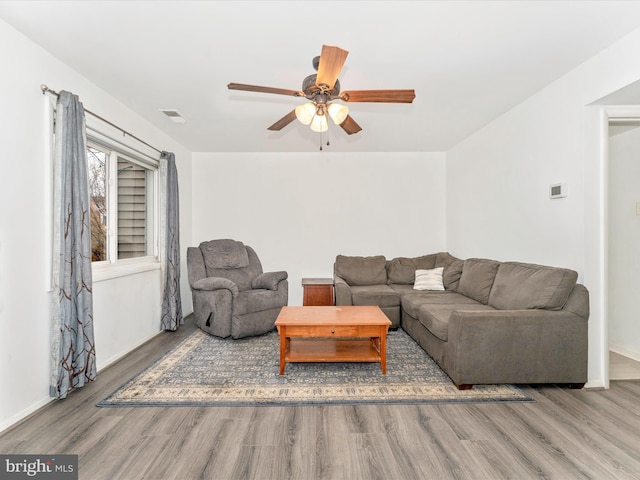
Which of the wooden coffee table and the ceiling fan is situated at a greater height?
the ceiling fan

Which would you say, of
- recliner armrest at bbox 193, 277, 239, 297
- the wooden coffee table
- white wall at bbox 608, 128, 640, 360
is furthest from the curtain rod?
white wall at bbox 608, 128, 640, 360

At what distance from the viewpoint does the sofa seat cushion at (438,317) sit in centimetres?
275

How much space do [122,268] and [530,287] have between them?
12.5ft

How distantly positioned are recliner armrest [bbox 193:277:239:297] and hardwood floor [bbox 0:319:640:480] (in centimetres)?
150

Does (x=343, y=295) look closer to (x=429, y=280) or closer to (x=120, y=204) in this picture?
(x=429, y=280)

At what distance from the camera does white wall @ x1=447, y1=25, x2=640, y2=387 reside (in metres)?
2.56

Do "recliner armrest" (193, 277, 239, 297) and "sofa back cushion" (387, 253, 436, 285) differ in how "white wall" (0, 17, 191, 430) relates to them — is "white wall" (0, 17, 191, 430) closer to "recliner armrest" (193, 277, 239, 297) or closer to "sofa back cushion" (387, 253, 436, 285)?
"recliner armrest" (193, 277, 239, 297)

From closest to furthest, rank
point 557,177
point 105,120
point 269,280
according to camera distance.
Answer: point 557,177, point 105,120, point 269,280

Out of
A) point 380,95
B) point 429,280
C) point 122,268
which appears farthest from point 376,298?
point 122,268

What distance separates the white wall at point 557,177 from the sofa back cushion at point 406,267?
2.73ft

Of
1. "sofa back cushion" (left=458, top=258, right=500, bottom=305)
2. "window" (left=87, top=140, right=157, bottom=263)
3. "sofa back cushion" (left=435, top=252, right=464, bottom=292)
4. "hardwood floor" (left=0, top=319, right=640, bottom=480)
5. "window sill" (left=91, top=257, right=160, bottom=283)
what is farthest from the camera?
"sofa back cushion" (left=435, top=252, right=464, bottom=292)

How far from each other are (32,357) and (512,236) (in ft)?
14.0

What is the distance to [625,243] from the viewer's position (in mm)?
3373

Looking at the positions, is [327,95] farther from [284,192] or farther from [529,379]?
[284,192]
